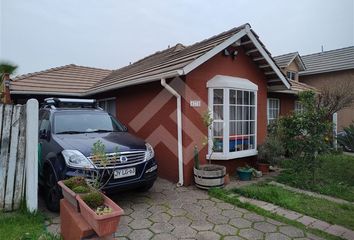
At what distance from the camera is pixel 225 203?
522 cm

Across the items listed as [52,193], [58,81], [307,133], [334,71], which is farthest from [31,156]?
[334,71]

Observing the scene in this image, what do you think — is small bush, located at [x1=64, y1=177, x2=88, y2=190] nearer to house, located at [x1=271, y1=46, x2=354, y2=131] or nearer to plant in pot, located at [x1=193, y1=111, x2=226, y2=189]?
plant in pot, located at [x1=193, y1=111, x2=226, y2=189]

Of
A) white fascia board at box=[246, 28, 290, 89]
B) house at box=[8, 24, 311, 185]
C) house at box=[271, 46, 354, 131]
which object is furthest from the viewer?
house at box=[271, 46, 354, 131]

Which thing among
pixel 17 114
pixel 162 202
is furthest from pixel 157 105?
pixel 17 114

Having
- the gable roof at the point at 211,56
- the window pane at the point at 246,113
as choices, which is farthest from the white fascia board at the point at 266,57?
the window pane at the point at 246,113

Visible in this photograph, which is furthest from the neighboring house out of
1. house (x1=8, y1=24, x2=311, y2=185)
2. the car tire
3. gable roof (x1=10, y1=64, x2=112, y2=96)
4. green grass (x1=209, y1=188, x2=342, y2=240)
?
the car tire

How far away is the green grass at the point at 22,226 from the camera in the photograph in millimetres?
3589

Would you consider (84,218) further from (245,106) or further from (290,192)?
(245,106)

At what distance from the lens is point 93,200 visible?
313 cm

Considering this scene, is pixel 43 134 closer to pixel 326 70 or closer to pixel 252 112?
pixel 252 112

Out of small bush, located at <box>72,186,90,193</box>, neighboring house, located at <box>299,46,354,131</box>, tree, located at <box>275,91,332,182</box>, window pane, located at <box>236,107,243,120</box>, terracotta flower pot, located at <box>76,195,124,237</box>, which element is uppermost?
neighboring house, located at <box>299,46,354,131</box>

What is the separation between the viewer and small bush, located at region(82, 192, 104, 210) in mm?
3111

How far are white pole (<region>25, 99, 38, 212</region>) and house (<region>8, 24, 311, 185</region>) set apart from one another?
286cm

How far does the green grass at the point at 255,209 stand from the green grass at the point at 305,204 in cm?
38
